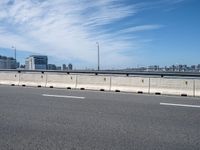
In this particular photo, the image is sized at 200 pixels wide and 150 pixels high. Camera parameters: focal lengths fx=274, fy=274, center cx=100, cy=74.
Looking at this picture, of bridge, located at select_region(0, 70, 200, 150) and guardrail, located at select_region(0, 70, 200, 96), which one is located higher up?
guardrail, located at select_region(0, 70, 200, 96)

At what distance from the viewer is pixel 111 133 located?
5898mm

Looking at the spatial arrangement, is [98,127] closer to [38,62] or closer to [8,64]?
[38,62]

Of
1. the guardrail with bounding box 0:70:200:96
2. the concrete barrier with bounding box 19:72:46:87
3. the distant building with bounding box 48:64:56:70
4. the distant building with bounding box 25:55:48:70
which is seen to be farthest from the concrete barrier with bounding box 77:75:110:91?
the distant building with bounding box 48:64:56:70

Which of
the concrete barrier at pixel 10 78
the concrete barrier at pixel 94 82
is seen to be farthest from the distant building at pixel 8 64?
the concrete barrier at pixel 94 82

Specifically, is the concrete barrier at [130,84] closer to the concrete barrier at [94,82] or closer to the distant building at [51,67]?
the concrete barrier at [94,82]

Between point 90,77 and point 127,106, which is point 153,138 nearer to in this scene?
point 127,106

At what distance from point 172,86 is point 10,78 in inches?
485

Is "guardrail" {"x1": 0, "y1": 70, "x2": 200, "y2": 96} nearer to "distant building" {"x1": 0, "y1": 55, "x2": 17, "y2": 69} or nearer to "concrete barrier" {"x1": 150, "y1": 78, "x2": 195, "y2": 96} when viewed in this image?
"concrete barrier" {"x1": 150, "y1": 78, "x2": 195, "y2": 96}

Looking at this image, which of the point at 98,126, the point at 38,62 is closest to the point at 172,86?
A: the point at 98,126

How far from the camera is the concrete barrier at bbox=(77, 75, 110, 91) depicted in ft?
51.1

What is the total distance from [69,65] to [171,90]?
34.1 metres

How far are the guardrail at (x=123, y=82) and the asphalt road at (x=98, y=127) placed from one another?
3888 mm

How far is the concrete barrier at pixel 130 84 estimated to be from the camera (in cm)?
1417

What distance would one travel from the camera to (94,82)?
16.0 m
